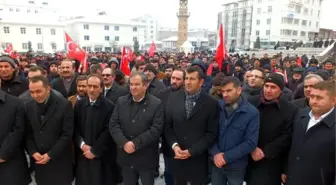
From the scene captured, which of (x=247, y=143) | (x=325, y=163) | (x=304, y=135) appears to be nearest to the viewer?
(x=325, y=163)

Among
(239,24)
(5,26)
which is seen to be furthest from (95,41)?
(239,24)

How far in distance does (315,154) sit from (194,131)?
1.34 meters

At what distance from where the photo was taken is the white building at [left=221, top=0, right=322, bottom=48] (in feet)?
181

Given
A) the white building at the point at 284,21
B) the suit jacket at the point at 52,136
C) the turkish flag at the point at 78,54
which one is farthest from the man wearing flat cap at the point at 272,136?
the white building at the point at 284,21

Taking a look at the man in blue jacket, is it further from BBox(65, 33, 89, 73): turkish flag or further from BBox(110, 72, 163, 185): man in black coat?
BBox(65, 33, 89, 73): turkish flag

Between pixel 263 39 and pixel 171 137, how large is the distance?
192 ft

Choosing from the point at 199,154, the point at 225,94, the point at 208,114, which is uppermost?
the point at 225,94

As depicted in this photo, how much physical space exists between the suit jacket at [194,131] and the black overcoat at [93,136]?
815 millimetres

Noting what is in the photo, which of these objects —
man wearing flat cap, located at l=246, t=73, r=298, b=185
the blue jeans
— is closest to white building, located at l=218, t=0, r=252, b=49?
man wearing flat cap, located at l=246, t=73, r=298, b=185

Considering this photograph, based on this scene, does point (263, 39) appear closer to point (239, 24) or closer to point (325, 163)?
point (239, 24)

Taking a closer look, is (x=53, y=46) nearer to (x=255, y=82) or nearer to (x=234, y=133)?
(x=255, y=82)

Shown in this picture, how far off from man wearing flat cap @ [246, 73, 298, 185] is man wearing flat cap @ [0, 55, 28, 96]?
153 inches

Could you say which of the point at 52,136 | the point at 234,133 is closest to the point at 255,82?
the point at 234,133

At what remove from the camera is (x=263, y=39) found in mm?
57250
